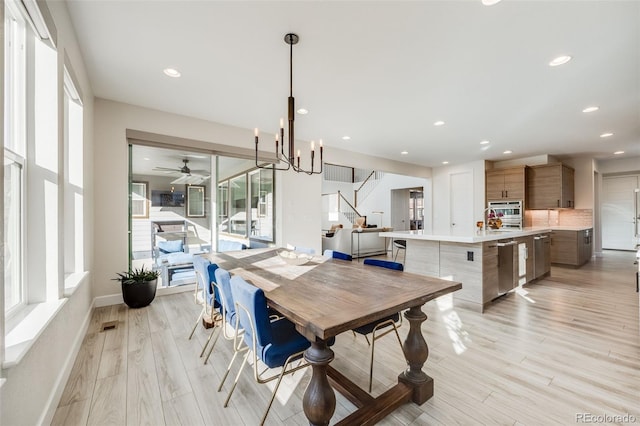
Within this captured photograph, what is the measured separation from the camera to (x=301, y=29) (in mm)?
2146

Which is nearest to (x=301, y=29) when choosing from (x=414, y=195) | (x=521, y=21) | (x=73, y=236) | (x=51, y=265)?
→ (x=521, y=21)

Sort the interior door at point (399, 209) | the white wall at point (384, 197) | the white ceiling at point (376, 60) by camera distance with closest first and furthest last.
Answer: the white ceiling at point (376, 60)
the white wall at point (384, 197)
the interior door at point (399, 209)

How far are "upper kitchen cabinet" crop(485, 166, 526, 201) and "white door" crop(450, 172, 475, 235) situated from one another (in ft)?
1.56

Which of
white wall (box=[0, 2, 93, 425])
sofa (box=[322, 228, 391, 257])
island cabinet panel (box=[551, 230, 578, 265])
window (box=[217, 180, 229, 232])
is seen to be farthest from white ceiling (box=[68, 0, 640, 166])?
sofa (box=[322, 228, 391, 257])

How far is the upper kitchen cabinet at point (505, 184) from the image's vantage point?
21.2 ft

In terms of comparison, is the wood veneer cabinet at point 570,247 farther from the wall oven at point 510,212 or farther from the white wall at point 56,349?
the white wall at point 56,349

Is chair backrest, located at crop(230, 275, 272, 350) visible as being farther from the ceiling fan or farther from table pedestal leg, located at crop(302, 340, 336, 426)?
the ceiling fan

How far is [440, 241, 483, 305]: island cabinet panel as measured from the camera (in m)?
3.24

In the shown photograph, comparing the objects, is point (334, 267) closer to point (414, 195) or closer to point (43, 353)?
point (43, 353)

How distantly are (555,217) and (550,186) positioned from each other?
1.16 metres

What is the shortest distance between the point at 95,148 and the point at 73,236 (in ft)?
4.21

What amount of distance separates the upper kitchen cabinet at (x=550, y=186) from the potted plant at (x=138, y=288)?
7913mm

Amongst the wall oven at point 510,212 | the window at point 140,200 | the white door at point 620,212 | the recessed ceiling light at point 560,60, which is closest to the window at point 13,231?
the window at point 140,200

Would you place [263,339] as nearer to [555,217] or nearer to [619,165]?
[555,217]
